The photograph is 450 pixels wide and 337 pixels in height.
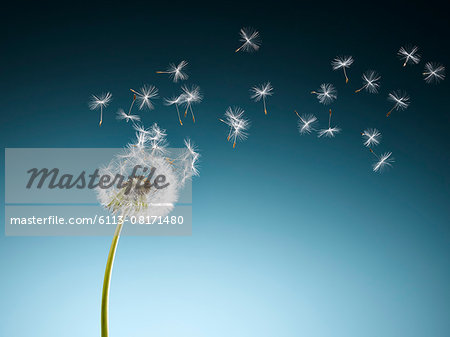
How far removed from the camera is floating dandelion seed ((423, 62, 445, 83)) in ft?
3.68

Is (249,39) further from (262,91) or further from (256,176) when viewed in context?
(256,176)

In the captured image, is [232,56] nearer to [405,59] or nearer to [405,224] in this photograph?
[405,59]

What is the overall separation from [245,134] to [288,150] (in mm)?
148

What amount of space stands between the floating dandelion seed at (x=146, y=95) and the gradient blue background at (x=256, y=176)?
2 centimetres

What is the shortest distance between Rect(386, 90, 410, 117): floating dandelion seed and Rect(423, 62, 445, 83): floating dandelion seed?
91mm

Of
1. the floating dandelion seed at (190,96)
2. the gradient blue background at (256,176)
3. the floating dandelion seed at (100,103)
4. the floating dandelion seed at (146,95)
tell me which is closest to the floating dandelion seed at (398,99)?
the gradient blue background at (256,176)

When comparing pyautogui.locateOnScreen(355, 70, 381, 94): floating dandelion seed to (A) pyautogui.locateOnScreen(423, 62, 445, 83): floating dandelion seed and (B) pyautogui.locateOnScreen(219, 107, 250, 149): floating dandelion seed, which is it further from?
(B) pyautogui.locateOnScreen(219, 107, 250, 149): floating dandelion seed

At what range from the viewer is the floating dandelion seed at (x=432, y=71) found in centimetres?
112

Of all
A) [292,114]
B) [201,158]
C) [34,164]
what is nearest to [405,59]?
[292,114]

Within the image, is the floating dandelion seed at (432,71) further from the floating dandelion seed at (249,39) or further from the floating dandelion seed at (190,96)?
the floating dandelion seed at (190,96)

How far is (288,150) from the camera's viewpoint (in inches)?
43.6

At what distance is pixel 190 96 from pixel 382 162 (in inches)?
25.4

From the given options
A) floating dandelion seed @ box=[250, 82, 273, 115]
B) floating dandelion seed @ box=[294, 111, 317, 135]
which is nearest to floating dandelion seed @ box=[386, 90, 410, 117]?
floating dandelion seed @ box=[294, 111, 317, 135]

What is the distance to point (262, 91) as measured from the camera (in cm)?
110
